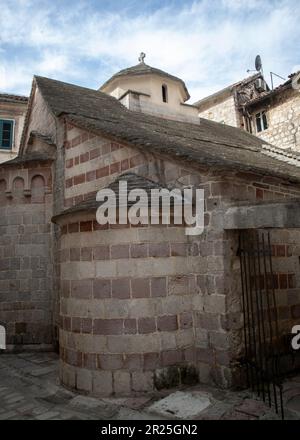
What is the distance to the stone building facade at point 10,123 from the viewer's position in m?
16.3

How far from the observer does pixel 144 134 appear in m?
6.19

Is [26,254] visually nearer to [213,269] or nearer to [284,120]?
[213,269]

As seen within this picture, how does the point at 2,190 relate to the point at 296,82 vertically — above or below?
below

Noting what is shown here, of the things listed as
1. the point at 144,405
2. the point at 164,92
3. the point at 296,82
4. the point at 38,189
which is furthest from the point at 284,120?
the point at 144,405

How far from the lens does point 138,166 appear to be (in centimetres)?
546

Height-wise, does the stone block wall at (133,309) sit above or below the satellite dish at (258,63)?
below

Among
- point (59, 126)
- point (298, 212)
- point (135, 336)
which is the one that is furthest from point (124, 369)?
point (59, 126)

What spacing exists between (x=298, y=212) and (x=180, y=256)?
5.52 feet

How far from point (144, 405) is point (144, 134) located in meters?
4.44

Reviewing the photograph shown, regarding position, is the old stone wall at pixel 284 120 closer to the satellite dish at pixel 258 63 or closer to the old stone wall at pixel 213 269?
the satellite dish at pixel 258 63

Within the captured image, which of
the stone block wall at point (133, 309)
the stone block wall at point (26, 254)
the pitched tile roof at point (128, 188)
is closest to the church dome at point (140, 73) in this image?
the stone block wall at point (26, 254)

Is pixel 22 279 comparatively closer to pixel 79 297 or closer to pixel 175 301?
pixel 79 297

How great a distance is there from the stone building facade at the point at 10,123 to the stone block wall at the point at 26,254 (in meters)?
9.76

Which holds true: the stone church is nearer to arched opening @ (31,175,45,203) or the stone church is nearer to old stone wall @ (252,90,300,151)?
arched opening @ (31,175,45,203)
